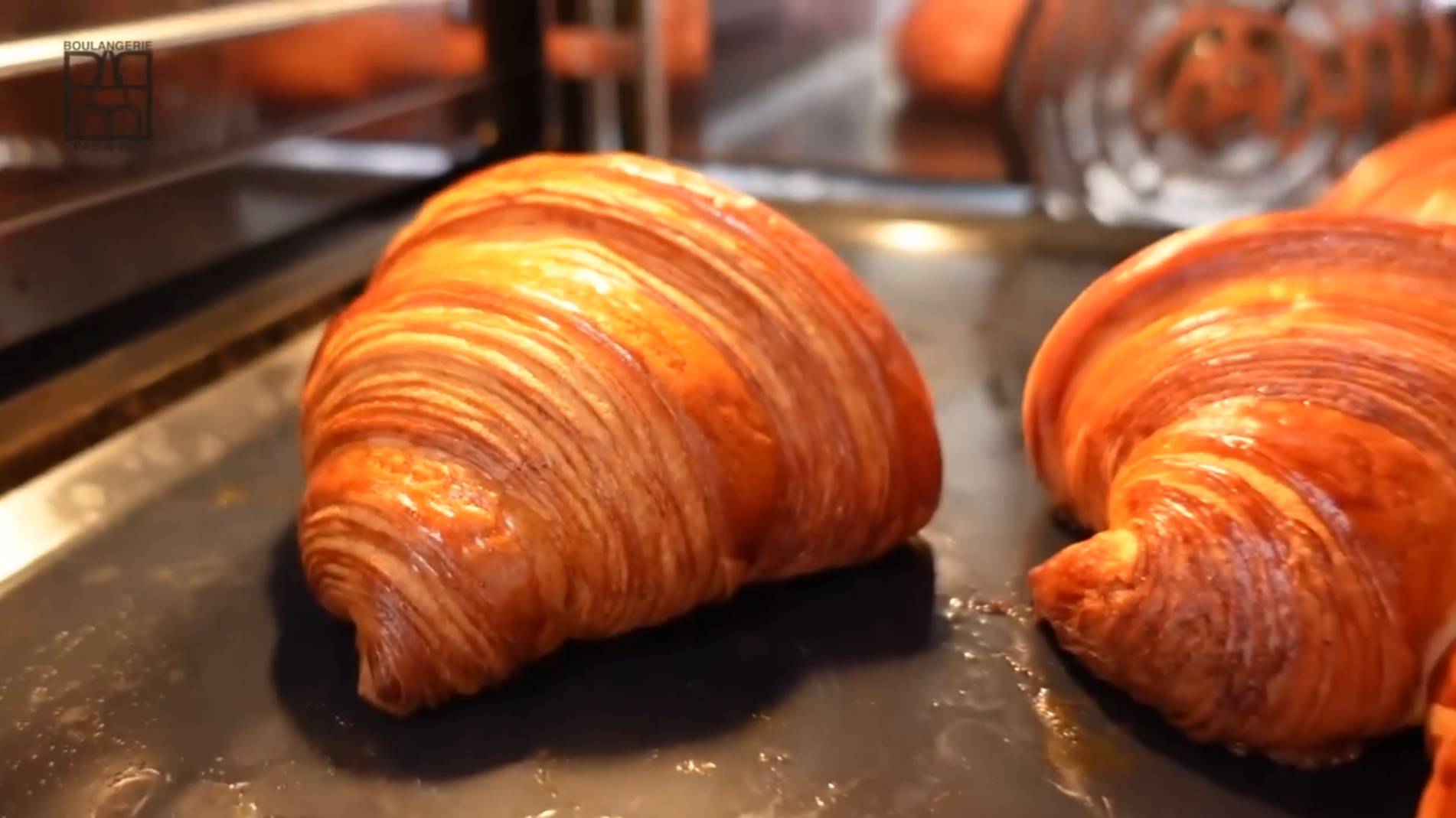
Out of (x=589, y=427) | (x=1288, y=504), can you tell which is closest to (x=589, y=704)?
→ (x=589, y=427)

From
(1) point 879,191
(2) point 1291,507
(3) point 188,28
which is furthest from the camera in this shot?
(1) point 879,191

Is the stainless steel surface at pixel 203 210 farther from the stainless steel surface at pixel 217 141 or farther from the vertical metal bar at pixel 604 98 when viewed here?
the vertical metal bar at pixel 604 98

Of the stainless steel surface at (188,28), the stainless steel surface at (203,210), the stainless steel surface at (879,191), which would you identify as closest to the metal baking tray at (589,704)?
the stainless steel surface at (203,210)

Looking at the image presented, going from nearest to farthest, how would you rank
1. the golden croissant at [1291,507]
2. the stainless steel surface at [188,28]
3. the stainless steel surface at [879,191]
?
the golden croissant at [1291,507]
the stainless steel surface at [188,28]
the stainless steel surface at [879,191]

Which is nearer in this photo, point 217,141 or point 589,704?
point 589,704

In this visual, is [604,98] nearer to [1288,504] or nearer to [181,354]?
[181,354]

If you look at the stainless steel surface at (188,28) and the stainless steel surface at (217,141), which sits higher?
the stainless steel surface at (188,28)
